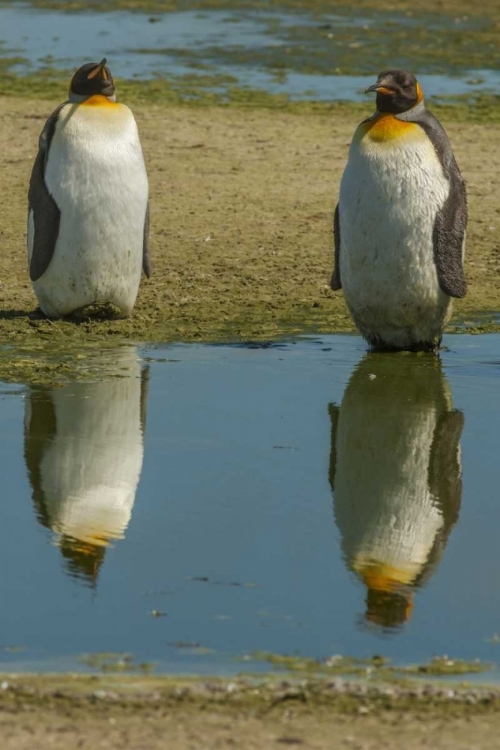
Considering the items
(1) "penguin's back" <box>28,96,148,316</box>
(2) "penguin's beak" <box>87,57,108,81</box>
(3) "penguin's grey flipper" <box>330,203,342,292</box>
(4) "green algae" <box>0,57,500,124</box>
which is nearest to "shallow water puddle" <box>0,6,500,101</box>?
(4) "green algae" <box>0,57,500,124</box>

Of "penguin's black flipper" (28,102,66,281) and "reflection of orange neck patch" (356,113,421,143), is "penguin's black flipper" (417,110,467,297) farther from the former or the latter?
"penguin's black flipper" (28,102,66,281)

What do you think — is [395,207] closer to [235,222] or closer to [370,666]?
[235,222]

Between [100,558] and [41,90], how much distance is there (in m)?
10.6

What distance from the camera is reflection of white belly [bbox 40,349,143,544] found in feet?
15.8

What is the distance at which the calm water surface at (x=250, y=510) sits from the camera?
3988 millimetres

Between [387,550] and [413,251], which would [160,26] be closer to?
[413,251]

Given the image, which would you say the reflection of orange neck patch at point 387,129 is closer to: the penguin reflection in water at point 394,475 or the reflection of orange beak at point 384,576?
the penguin reflection in water at point 394,475

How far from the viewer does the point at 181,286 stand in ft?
28.3

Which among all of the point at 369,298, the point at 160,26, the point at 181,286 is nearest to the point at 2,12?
the point at 160,26

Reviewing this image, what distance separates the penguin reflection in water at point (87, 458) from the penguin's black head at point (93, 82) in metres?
1.41

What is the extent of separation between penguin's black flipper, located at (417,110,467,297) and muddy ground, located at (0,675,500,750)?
3.65 m

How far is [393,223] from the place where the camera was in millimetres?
6961

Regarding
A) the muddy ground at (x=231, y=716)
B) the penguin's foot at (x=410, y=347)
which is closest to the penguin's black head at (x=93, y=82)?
the penguin's foot at (x=410, y=347)

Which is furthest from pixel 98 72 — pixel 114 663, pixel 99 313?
pixel 114 663
